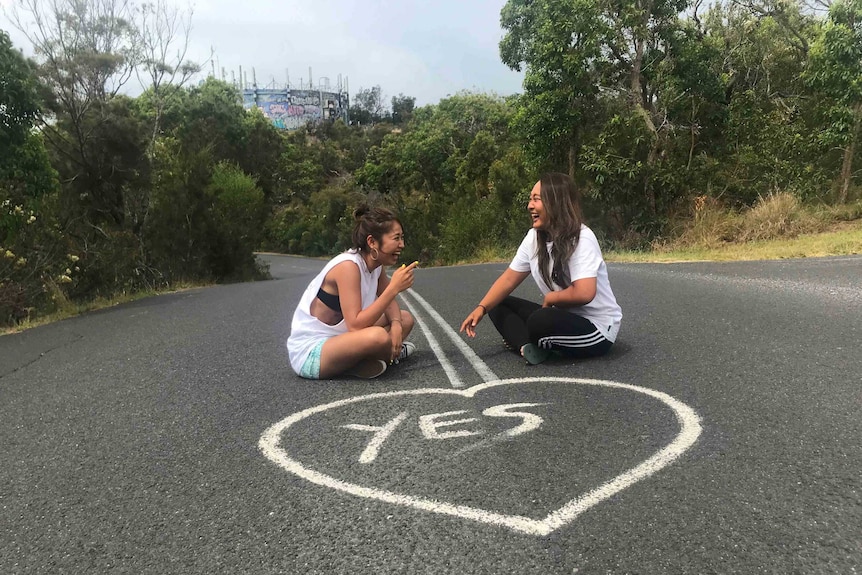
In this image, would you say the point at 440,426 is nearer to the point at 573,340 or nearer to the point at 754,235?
the point at 573,340

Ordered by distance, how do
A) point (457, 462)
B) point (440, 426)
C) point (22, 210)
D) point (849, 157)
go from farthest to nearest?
point (849, 157)
point (22, 210)
point (440, 426)
point (457, 462)

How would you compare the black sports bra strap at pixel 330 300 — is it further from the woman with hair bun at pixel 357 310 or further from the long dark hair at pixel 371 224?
the long dark hair at pixel 371 224

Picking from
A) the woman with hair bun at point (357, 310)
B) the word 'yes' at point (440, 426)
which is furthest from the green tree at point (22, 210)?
the word 'yes' at point (440, 426)

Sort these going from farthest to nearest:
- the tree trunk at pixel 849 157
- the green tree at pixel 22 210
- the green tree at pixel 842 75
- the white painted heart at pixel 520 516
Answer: the tree trunk at pixel 849 157
the green tree at pixel 842 75
the green tree at pixel 22 210
the white painted heart at pixel 520 516

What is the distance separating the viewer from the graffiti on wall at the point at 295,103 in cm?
15675

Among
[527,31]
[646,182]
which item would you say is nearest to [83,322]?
[646,182]

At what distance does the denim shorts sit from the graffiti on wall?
157 meters

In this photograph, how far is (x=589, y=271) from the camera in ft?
15.5

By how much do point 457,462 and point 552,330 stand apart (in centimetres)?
191

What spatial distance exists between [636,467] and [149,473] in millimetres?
2377

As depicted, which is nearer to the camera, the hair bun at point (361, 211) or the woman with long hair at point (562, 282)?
the hair bun at point (361, 211)

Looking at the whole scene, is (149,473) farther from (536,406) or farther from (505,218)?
(505,218)

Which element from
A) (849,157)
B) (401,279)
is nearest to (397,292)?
(401,279)

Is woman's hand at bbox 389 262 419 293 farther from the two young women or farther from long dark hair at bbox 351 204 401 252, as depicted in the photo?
long dark hair at bbox 351 204 401 252
